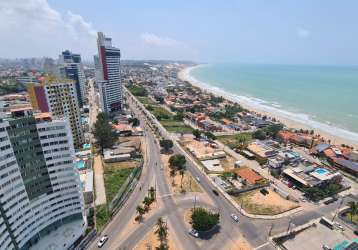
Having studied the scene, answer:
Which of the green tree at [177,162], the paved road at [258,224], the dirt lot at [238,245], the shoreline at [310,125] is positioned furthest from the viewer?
the shoreline at [310,125]

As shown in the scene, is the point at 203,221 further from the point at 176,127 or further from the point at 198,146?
the point at 176,127

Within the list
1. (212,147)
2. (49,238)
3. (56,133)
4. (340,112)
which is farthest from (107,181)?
(340,112)

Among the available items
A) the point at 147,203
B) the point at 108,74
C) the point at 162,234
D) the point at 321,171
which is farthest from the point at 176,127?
the point at 162,234

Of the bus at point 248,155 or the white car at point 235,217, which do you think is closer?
the white car at point 235,217

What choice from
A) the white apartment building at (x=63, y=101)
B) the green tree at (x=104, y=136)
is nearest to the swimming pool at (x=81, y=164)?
the green tree at (x=104, y=136)

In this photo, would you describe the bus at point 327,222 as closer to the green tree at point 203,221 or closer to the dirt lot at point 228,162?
the green tree at point 203,221

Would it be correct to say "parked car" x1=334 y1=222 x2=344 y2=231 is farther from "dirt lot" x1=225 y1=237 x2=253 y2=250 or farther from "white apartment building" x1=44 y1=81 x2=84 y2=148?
"white apartment building" x1=44 y1=81 x2=84 y2=148
